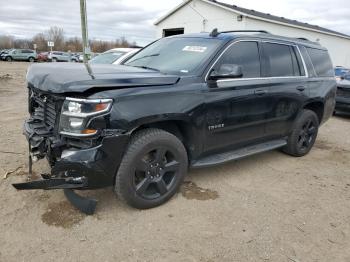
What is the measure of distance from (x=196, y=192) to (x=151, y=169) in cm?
84

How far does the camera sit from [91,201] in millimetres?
3400

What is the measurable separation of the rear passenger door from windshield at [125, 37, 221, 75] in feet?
3.13

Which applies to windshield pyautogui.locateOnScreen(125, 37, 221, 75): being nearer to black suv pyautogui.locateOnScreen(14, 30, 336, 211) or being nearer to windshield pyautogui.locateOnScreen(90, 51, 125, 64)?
black suv pyautogui.locateOnScreen(14, 30, 336, 211)

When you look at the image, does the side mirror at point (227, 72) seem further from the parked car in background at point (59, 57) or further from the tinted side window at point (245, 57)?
the parked car in background at point (59, 57)

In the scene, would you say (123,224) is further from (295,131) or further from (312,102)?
(312,102)

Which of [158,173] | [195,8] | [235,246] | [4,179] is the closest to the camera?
[235,246]

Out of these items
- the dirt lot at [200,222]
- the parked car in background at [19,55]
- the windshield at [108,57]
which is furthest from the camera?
the parked car in background at [19,55]

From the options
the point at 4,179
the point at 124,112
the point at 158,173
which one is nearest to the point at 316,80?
the point at 158,173

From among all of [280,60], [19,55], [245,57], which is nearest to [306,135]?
[280,60]

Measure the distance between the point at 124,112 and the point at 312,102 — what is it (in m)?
3.60

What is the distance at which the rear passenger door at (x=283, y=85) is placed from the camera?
15.4 feet

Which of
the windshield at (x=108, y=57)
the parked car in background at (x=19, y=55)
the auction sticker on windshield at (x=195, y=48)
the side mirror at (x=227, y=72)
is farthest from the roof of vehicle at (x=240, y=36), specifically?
the parked car in background at (x=19, y=55)

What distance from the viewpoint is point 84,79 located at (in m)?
3.07

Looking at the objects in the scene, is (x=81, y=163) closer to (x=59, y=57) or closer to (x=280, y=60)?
(x=280, y=60)
